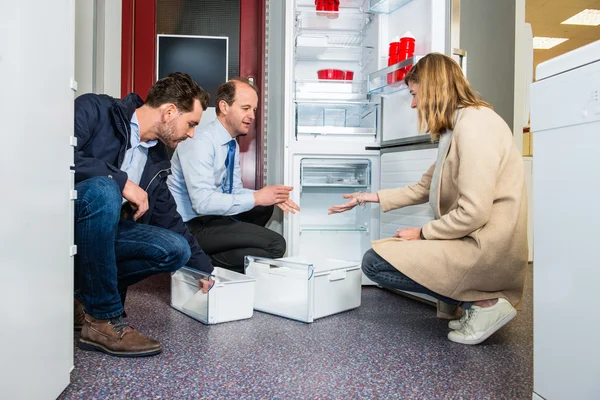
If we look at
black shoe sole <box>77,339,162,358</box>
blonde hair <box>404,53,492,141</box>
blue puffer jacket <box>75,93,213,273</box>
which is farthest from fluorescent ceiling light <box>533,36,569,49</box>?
black shoe sole <box>77,339,162,358</box>

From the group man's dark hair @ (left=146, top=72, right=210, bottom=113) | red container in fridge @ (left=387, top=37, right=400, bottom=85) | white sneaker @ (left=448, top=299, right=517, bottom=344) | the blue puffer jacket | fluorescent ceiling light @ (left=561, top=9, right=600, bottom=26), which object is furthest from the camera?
fluorescent ceiling light @ (left=561, top=9, right=600, bottom=26)

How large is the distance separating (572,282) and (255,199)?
1.73 m

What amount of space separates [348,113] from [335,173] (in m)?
0.36

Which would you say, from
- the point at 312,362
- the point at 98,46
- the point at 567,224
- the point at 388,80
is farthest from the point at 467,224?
the point at 98,46

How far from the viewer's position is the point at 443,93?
1820 mm

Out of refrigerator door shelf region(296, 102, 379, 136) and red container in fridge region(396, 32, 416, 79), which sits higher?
red container in fridge region(396, 32, 416, 79)

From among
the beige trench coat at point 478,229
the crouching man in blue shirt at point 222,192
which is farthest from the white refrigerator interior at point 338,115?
the beige trench coat at point 478,229

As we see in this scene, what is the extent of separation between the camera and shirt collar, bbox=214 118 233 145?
8.26 ft

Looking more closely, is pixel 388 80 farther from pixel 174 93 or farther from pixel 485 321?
pixel 485 321

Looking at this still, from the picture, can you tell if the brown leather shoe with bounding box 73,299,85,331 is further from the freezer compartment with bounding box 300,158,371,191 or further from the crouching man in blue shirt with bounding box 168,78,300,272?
the freezer compartment with bounding box 300,158,371,191

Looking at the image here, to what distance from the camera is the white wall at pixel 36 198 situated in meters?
0.92

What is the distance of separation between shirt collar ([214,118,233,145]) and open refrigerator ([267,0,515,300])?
0.32m

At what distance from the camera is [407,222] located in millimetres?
2512

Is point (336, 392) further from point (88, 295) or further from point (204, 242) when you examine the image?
point (204, 242)
